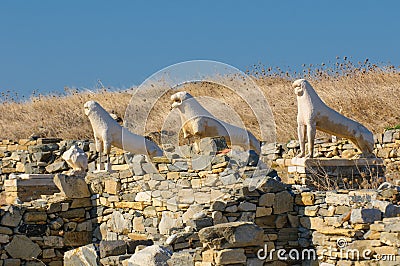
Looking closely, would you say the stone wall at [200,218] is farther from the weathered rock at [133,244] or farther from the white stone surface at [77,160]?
the white stone surface at [77,160]

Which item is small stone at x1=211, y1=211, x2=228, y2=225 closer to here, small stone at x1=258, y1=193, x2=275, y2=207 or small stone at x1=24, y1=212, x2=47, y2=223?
small stone at x1=258, y1=193, x2=275, y2=207

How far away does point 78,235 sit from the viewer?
12.1 m

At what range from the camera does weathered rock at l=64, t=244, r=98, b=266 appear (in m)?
9.38

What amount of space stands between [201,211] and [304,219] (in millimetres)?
1379

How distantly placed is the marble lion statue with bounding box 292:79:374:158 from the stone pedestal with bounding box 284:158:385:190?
244 mm

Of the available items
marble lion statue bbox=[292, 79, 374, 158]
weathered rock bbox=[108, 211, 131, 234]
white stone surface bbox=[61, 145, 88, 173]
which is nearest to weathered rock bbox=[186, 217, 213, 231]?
weathered rock bbox=[108, 211, 131, 234]

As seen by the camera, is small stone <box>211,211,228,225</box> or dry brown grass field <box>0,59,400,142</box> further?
dry brown grass field <box>0,59,400,142</box>

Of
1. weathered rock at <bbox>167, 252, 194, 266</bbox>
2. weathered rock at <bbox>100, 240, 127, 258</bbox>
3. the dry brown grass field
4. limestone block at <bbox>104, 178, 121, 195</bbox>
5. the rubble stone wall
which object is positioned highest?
the dry brown grass field

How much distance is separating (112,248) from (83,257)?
57cm

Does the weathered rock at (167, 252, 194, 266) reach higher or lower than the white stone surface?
lower

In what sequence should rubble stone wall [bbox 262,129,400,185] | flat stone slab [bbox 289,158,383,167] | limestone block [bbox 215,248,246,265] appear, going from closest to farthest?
limestone block [bbox 215,248,246,265] → flat stone slab [bbox 289,158,383,167] → rubble stone wall [bbox 262,129,400,185]

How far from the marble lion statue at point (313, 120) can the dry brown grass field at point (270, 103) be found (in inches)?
202

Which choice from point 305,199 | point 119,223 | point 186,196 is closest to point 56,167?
point 119,223

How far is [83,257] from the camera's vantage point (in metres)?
9.55
